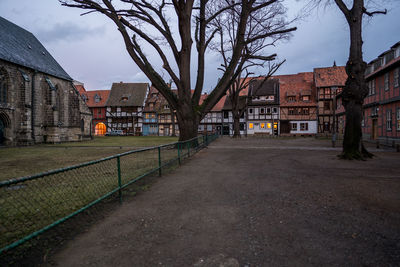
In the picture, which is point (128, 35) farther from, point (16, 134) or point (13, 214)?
point (16, 134)

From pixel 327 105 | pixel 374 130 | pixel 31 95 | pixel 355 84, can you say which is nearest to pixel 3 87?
pixel 31 95

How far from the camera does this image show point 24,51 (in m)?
23.1

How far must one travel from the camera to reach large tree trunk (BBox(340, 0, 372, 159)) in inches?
393

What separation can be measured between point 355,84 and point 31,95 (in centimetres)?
2754

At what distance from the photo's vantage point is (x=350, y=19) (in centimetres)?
1021

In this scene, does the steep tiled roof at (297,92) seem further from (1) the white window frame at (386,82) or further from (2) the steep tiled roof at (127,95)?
(2) the steep tiled roof at (127,95)

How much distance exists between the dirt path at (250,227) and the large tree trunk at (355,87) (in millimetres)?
4711

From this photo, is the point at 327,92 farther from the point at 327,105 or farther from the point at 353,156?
the point at 353,156

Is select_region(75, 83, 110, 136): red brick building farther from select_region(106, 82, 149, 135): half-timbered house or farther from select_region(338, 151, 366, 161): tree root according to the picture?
select_region(338, 151, 366, 161): tree root

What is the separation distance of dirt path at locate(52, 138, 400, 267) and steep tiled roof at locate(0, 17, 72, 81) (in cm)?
2338

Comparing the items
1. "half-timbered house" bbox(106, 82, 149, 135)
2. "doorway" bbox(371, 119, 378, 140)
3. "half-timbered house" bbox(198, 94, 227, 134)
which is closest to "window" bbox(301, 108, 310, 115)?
"half-timbered house" bbox(198, 94, 227, 134)

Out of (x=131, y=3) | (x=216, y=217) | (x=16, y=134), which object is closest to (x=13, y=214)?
(x=216, y=217)

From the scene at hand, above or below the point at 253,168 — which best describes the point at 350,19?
above

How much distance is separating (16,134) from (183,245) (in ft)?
82.8
